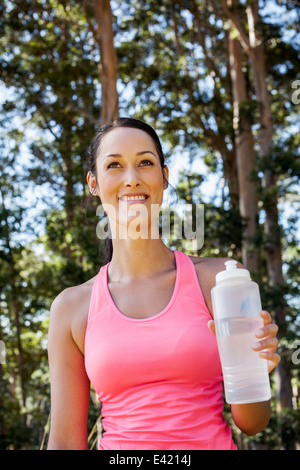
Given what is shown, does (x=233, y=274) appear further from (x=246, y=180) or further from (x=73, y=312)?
(x=246, y=180)

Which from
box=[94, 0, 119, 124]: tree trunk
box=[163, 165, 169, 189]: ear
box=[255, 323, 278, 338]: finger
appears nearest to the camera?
box=[255, 323, 278, 338]: finger

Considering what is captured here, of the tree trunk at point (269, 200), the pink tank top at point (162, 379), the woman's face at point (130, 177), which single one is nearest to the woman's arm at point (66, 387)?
the pink tank top at point (162, 379)

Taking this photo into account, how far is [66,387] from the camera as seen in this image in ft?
6.75

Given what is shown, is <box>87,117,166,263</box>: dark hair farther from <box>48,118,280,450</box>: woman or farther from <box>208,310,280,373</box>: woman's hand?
<box>208,310,280,373</box>: woman's hand

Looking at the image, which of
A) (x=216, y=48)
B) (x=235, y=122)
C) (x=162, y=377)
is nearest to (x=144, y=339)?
(x=162, y=377)

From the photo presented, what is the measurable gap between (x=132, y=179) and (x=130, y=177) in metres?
0.01

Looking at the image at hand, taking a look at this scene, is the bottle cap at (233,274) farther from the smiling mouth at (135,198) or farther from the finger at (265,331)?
the smiling mouth at (135,198)

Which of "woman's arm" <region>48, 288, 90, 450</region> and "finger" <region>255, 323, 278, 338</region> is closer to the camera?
"finger" <region>255, 323, 278, 338</region>

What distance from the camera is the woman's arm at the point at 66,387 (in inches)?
79.9

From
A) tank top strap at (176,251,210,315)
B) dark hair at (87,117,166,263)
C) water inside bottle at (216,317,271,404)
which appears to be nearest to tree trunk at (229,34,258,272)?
dark hair at (87,117,166,263)

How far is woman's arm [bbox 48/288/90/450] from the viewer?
2.03 m

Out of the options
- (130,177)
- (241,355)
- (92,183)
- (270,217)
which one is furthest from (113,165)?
(270,217)

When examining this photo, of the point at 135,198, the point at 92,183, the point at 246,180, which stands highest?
the point at 246,180

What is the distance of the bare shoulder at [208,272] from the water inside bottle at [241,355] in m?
0.32
